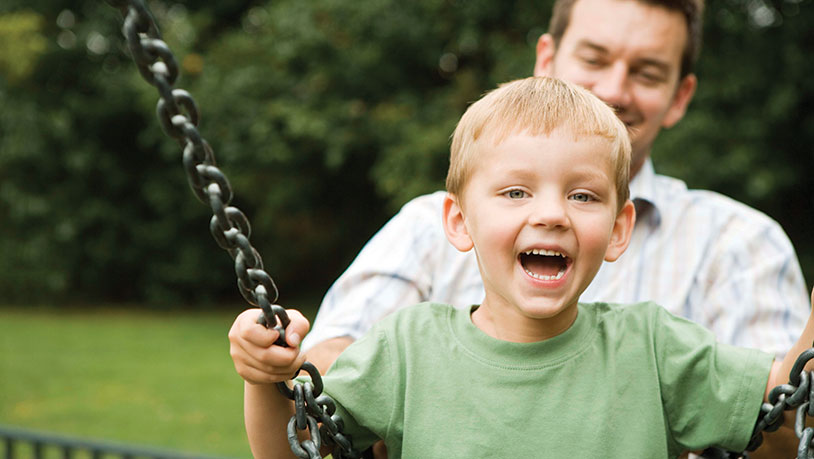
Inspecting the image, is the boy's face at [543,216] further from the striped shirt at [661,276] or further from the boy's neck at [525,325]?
the striped shirt at [661,276]

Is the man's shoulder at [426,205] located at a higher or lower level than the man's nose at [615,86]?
lower

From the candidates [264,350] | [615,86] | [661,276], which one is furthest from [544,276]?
[615,86]

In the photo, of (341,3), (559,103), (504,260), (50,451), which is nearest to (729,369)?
(504,260)

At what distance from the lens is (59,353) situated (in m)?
12.0

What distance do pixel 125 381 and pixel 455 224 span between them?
951 centimetres

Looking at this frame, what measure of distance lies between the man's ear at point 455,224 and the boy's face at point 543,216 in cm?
7

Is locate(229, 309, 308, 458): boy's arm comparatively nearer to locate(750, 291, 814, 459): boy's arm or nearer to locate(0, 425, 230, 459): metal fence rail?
locate(750, 291, 814, 459): boy's arm

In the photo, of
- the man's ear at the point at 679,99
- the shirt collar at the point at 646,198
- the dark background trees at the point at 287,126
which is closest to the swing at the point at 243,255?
the shirt collar at the point at 646,198

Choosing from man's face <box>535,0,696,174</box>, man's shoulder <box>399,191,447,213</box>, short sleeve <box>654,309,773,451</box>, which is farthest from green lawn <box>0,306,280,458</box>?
short sleeve <box>654,309,773,451</box>

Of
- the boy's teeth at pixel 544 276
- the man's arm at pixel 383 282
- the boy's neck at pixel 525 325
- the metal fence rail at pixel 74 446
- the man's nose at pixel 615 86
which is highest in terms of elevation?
the man's nose at pixel 615 86

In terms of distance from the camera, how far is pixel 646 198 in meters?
2.40

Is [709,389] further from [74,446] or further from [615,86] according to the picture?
[74,446]

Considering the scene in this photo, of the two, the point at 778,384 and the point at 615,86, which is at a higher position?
the point at 615,86

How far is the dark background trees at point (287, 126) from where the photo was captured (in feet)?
37.5
